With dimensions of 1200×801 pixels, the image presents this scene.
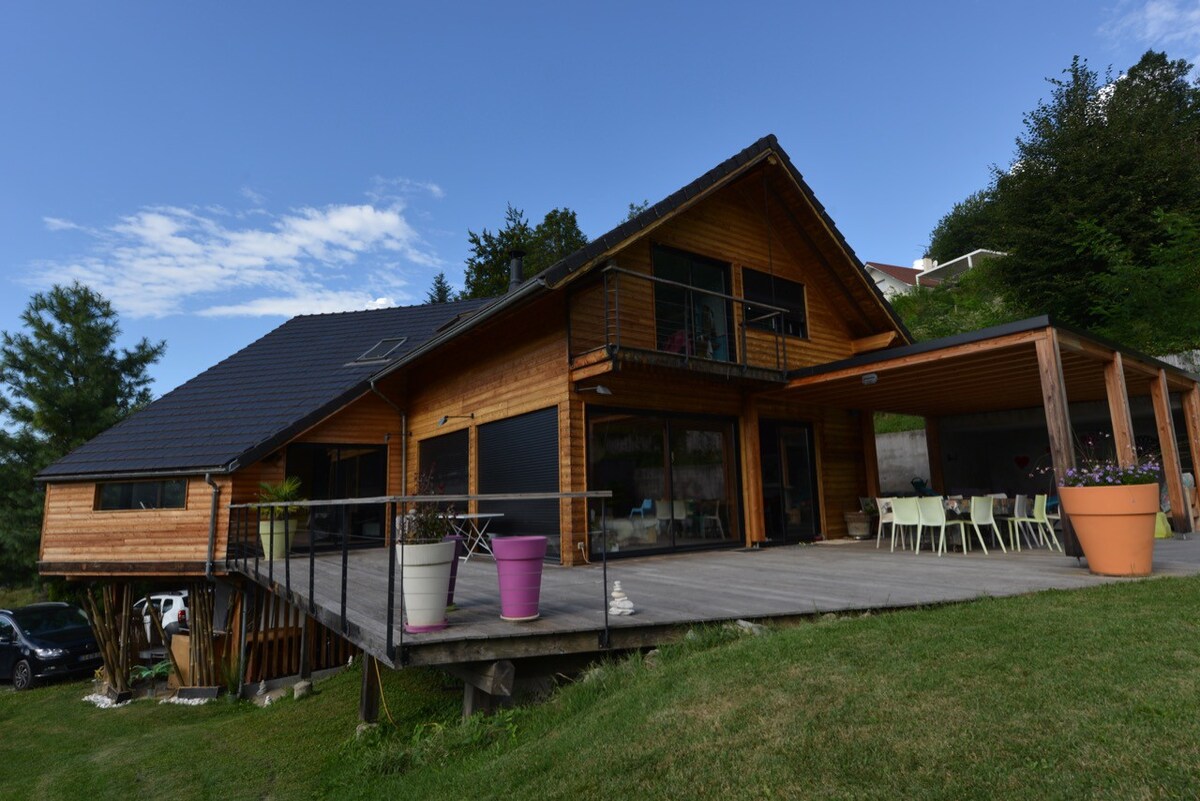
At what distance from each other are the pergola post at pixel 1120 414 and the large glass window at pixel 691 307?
196 inches

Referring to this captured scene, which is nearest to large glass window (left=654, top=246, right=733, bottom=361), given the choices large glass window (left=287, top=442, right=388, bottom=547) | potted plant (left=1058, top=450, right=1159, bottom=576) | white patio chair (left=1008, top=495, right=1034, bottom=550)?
white patio chair (left=1008, top=495, right=1034, bottom=550)

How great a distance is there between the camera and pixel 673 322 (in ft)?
33.0

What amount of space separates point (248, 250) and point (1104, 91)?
26.7 meters

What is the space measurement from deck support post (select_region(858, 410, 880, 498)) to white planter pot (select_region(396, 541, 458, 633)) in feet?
34.2

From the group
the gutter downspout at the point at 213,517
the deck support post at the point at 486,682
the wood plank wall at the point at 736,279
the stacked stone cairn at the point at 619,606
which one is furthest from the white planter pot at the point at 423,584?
the gutter downspout at the point at 213,517

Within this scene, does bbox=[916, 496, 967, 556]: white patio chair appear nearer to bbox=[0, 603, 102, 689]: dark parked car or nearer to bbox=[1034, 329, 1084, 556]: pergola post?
bbox=[1034, 329, 1084, 556]: pergola post

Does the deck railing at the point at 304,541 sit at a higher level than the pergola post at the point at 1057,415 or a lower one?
lower

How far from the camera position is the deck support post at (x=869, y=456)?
1249 cm

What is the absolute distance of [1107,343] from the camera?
26.1 feet

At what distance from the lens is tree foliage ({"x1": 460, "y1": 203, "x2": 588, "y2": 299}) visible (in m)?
27.9

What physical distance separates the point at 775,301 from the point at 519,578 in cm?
875

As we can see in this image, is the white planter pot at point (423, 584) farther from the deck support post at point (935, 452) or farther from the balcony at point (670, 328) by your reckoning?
the deck support post at point (935, 452)

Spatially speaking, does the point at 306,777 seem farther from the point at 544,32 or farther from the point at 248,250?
the point at 248,250

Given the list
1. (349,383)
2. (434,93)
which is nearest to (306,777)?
(349,383)
